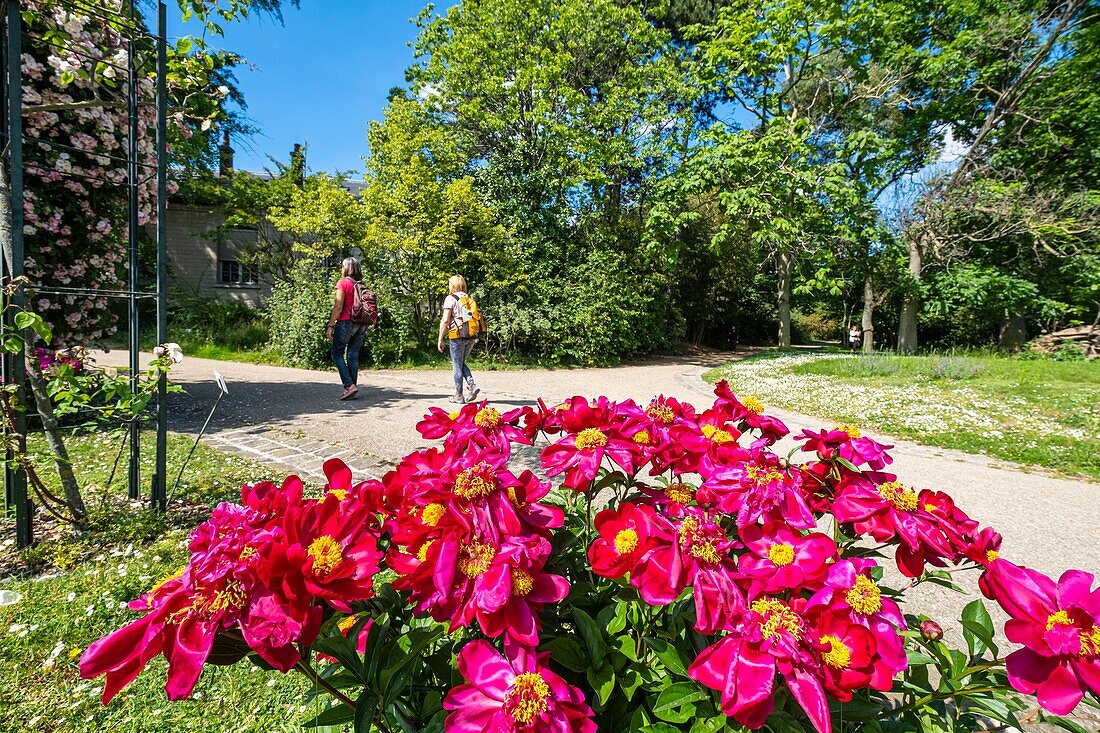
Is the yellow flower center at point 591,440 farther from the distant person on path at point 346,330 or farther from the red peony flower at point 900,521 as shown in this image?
the distant person on path at point 346,330

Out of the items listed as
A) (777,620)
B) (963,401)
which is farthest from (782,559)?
(963,401)

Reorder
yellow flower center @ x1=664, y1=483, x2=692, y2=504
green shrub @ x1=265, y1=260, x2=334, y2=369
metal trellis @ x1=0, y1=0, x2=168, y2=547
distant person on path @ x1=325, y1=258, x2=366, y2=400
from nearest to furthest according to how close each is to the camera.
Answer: yellow flower center @ x1=664, y1=483, x2=692, y2=504 < metal trellis @ x1=0, y1=0, x2=168, y2=547 < distant person on path @ x1=325, y1=258, x2=366, y2=400 < green shrub @ x1=265, y1=260, x2=334, y2=369

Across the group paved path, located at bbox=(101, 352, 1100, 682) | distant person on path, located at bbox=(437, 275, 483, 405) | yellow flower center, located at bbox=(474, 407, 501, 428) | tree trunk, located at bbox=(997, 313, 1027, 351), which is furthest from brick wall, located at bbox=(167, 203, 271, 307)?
tree trunk, located at bbox=(997, 313, 1027, 351)

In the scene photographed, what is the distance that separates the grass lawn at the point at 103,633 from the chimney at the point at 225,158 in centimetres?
2093

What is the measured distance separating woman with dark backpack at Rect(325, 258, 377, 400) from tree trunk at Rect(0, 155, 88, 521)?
14.5ft

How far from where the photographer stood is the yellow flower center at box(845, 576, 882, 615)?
798 mm

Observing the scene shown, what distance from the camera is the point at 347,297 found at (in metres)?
7.21

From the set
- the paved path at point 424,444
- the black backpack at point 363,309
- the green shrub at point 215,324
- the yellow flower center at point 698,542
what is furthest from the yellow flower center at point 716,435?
the green shrub at point 215,324

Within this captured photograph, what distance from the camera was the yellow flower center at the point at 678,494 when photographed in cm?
112

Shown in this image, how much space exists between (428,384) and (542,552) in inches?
352

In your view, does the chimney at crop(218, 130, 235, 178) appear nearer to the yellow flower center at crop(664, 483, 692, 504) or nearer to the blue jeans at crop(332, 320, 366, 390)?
the blue jeans at crop(332, 320, 366, 390)

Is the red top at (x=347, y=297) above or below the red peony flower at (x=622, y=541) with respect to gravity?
above

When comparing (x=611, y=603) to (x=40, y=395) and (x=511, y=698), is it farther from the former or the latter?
(x=40, y=395)

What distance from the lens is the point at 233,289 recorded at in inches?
894
